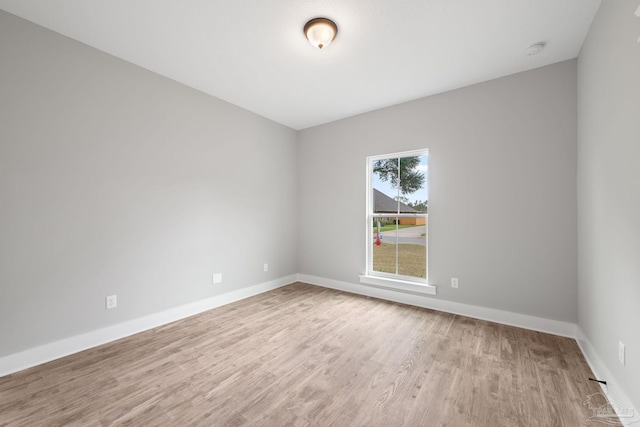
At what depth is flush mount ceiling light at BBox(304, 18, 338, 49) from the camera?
2.15 metres

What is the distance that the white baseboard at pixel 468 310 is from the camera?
2.71 m

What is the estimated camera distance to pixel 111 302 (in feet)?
8.60

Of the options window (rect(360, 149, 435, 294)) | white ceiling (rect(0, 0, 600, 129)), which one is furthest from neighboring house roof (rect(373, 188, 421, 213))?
white ceiling (rect(0, 0, 600, 129))

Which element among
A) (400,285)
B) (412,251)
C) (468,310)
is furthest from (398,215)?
(468,310)

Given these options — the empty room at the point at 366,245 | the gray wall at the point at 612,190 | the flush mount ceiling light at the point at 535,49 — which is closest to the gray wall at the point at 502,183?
the empty room at the point at 366,245

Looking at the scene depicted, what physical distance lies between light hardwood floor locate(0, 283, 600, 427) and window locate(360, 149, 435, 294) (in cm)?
92

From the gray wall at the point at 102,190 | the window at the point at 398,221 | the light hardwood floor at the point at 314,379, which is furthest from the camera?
the window at the point at 398,221

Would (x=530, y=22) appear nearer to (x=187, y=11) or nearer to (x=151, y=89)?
(x=187, y=11)

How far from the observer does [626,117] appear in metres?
1.57

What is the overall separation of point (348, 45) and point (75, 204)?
298cm

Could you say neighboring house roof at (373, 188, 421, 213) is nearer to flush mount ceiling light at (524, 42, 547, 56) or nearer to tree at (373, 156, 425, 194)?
tree at (373, 156, 425, 194)

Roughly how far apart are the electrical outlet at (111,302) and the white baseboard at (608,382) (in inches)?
159

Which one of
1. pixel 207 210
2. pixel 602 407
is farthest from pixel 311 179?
pixel 602 407

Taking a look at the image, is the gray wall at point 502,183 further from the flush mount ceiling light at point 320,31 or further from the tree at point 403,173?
the flush mount ceiling light at point 320,31
